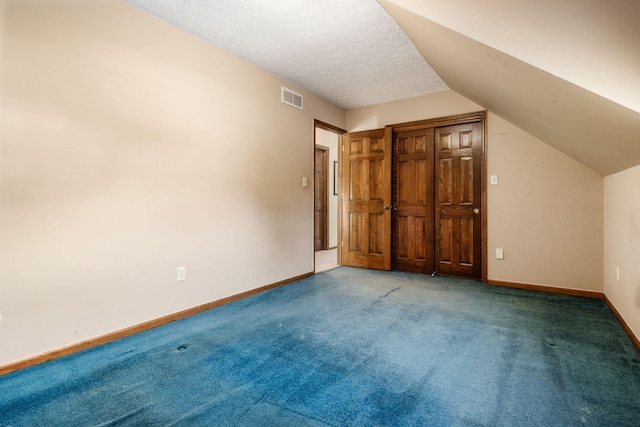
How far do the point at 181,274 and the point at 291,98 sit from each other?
2.39 m

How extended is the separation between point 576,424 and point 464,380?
47 cm

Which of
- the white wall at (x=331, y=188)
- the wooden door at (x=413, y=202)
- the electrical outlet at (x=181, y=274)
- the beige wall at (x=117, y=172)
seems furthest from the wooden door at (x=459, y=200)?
the electrical outlet at (x=181, y=274)

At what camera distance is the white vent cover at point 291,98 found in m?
3.71

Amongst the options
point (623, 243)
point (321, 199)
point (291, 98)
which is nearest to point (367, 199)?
point (291, 98)

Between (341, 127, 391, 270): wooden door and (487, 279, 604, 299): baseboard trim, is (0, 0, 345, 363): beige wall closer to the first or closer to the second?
(341, 127, 391, 270): wooden door

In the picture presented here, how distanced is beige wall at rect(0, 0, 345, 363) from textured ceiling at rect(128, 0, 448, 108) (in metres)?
0.24

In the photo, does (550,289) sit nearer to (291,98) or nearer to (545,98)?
(545,98)

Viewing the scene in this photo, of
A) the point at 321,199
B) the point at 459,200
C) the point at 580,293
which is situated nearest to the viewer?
the point at 580,293

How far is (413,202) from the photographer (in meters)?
4.37

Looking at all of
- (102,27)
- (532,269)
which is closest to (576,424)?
(532,269)

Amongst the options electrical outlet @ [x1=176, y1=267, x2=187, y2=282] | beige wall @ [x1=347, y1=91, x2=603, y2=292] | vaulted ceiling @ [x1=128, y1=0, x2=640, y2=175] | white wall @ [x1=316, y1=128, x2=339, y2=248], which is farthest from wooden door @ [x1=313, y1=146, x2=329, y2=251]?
electrical outlet @ [x1=176, y1=267, x2=187, y2=282]

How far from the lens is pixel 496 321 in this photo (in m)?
2.55

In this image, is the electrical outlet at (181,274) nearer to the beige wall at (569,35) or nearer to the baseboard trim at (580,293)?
the beige wall at (569,35)

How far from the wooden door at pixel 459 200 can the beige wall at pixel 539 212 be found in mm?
156
